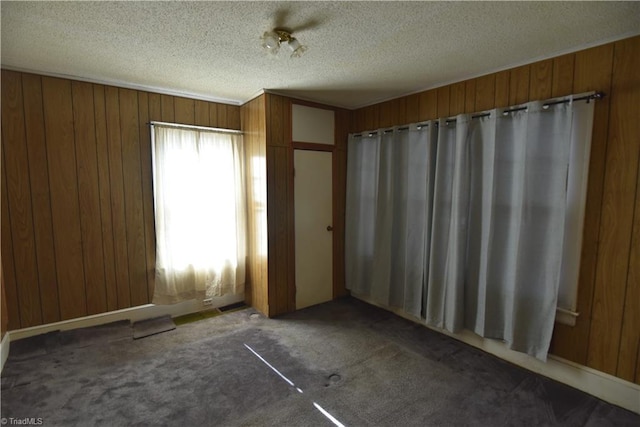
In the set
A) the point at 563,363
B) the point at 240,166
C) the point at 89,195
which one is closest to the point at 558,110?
the point at 563,363

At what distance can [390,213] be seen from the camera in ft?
10.9

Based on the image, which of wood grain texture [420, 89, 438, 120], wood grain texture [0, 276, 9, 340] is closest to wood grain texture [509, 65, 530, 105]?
wood grain texture [420, 89, 438, 120]

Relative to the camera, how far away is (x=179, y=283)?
3295mm

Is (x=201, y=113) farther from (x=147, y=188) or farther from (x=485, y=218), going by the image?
(x=485, y=218)

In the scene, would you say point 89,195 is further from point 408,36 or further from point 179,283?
point 408,36

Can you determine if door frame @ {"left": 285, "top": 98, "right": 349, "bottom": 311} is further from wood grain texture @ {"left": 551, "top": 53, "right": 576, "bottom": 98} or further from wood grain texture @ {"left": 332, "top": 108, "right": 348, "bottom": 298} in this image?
wood grain texture @ {"left": 551, "top": 53, "right": 576, "bottom": 98}

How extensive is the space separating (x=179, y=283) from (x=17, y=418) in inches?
61.0

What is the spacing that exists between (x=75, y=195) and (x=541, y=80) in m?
3.96

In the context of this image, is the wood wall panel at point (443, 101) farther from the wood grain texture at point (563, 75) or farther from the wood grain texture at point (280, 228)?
the wood grain texture at point (280, 228)

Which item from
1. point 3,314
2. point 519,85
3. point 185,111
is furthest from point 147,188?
point 519,85

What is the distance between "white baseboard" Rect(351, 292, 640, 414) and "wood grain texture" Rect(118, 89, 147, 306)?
129 inches

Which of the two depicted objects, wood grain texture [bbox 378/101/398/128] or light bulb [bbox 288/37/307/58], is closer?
light bulb [bbox 288/37/307/58]

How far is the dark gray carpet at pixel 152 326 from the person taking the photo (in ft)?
9.59

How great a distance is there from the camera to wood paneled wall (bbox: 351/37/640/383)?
1.97 metres
